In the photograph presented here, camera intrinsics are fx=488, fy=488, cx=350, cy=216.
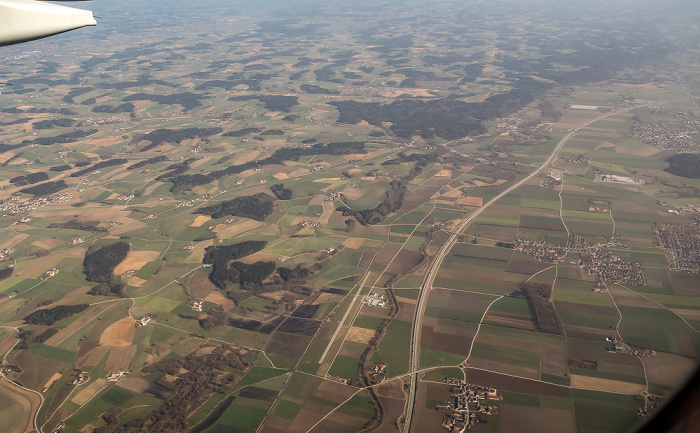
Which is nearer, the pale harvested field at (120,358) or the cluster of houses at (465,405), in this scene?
the cluster of houses at (465,405)

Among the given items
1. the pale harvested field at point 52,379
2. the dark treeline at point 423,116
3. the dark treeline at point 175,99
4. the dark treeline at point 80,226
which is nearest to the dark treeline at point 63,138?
the dark treeline at point 175,99

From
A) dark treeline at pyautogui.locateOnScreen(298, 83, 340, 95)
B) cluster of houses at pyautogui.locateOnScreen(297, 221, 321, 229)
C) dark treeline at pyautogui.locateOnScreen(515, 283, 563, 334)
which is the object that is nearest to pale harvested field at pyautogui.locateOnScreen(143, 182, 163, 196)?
cluster of houses at pyautogui.locateOnScreen(297, 221, 321, 229)

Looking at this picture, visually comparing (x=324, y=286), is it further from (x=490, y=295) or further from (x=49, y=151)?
(x=49, y=151)

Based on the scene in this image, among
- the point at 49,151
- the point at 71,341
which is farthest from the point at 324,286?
the point at 49,151

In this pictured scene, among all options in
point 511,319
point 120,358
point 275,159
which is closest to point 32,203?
point 275,159

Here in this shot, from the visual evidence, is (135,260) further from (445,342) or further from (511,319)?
(511,319)

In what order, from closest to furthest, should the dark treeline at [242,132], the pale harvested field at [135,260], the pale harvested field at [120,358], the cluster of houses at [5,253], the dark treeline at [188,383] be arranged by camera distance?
1. the dark treeline at [188,383]
2. the pale harvested field at [120,358]
3. the pale harvested field at [135,260]
4. the cluster of houses at [5,253]
5. the dark treeline at [242,132]

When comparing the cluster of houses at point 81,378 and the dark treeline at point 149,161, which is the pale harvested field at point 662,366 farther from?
the dark treeline at point 149,161
